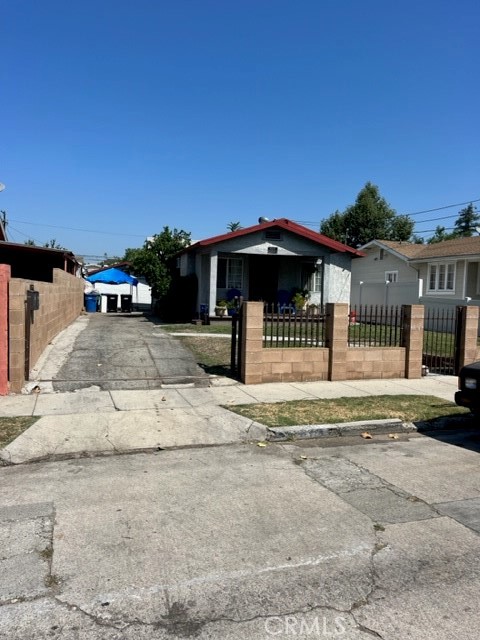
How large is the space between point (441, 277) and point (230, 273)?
10690 mm

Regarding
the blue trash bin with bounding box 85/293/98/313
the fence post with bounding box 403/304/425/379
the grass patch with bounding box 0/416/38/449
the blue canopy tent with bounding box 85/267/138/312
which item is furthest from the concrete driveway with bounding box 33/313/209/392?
the blue canopy tent with bounding box 85/267/138/312

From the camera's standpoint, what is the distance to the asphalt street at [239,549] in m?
2.93

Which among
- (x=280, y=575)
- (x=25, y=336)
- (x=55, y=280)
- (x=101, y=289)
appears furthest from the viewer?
(x=101, y=289)

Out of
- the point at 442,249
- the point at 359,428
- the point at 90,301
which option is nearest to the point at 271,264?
the point at 442,249

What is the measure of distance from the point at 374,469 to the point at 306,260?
17145 mm

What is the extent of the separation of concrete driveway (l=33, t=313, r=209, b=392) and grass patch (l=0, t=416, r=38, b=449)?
1.87 m

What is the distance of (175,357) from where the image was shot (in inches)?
461

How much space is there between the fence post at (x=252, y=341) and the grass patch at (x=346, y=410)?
5.12 ft

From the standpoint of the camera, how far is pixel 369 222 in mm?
45469

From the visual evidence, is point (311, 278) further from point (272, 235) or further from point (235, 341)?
point (235, 341)

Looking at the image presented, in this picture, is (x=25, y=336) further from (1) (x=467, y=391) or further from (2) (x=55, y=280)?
(1) (x=467, y=391)

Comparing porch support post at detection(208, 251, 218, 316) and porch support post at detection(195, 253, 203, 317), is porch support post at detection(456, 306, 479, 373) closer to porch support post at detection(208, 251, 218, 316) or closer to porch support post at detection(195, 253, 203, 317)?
porch support post at detection(208, 251, 218, 316)

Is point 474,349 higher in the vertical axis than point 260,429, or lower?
higher

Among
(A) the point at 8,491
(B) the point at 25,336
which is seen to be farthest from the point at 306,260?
(A) the point at 8,491
